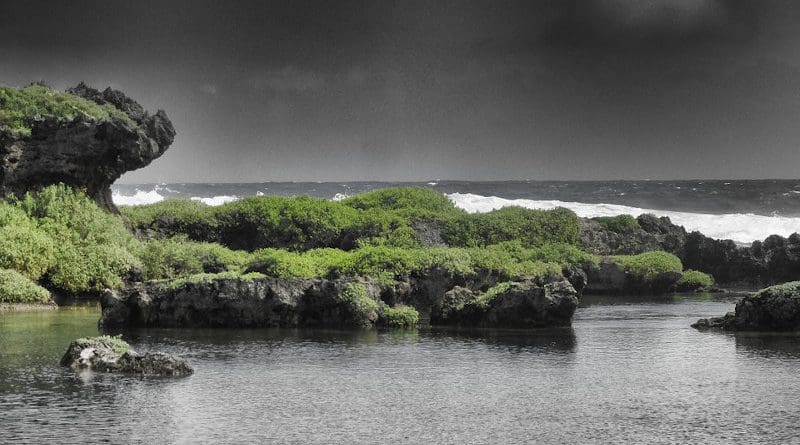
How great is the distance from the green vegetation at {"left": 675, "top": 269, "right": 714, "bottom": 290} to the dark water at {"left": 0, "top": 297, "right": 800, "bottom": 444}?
16282 mm

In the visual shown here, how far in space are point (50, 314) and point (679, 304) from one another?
73.7ft

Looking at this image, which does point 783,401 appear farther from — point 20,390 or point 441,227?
point 441,227

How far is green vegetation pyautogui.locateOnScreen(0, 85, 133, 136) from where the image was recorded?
41.7m

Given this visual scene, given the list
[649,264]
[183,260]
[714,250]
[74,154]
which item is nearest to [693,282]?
[649,264]

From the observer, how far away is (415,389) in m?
20.7

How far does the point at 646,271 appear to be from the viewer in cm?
4491

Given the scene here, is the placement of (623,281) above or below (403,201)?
below

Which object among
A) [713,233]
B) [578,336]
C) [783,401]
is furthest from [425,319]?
[713,233]

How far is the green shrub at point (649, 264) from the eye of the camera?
147ft

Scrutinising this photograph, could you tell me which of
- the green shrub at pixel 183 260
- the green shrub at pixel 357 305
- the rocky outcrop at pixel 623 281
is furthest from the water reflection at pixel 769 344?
the green shrub at pixel 183 260

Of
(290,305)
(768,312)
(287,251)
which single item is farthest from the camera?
(287,251)

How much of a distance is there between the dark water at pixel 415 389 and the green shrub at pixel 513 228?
16375mm

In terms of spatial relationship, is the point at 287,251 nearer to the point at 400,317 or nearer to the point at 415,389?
the point at 400,317

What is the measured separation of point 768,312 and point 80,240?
24.7 m
